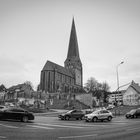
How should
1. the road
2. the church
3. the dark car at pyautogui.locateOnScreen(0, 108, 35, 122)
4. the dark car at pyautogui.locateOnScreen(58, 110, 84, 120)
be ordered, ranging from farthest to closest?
the church, the dark car at pyautogui.locateOnScreen(58, 110, 84, 120), the dark car at pyautogui.locateOnScreen(0, 108, 35, 122), the road

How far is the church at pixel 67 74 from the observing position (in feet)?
379

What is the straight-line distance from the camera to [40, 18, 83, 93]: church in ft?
379

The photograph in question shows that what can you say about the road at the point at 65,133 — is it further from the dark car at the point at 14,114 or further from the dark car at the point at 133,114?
the dark car at the point at 133,114

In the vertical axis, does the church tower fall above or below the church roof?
above

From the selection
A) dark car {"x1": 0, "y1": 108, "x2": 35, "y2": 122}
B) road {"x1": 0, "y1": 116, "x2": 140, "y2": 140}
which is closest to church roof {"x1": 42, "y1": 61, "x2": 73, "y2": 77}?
dark car {"x1": 0, "y1": 108, "x2": 35, "y2": 122}

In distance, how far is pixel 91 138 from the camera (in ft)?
34.7

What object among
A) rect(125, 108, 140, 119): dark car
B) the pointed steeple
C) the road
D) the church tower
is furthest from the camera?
the church tower

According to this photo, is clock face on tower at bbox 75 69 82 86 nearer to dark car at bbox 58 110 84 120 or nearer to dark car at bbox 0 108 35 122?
dark car at bbox 58 110 84 120

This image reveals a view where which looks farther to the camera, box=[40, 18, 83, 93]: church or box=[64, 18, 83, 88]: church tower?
box=[64, 18, 83, 88]: church tower

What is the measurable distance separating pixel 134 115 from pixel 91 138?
68.5 feet

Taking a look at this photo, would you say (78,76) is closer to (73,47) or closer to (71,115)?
(73,47)

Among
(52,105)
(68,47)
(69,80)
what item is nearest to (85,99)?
(52,105)

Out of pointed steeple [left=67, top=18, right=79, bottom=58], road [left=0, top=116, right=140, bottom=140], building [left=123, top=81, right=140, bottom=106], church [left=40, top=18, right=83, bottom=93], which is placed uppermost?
pointed steeple [left=67, top=18, right=79, bottom=58]

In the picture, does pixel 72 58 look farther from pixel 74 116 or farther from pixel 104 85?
pixel 74 116
